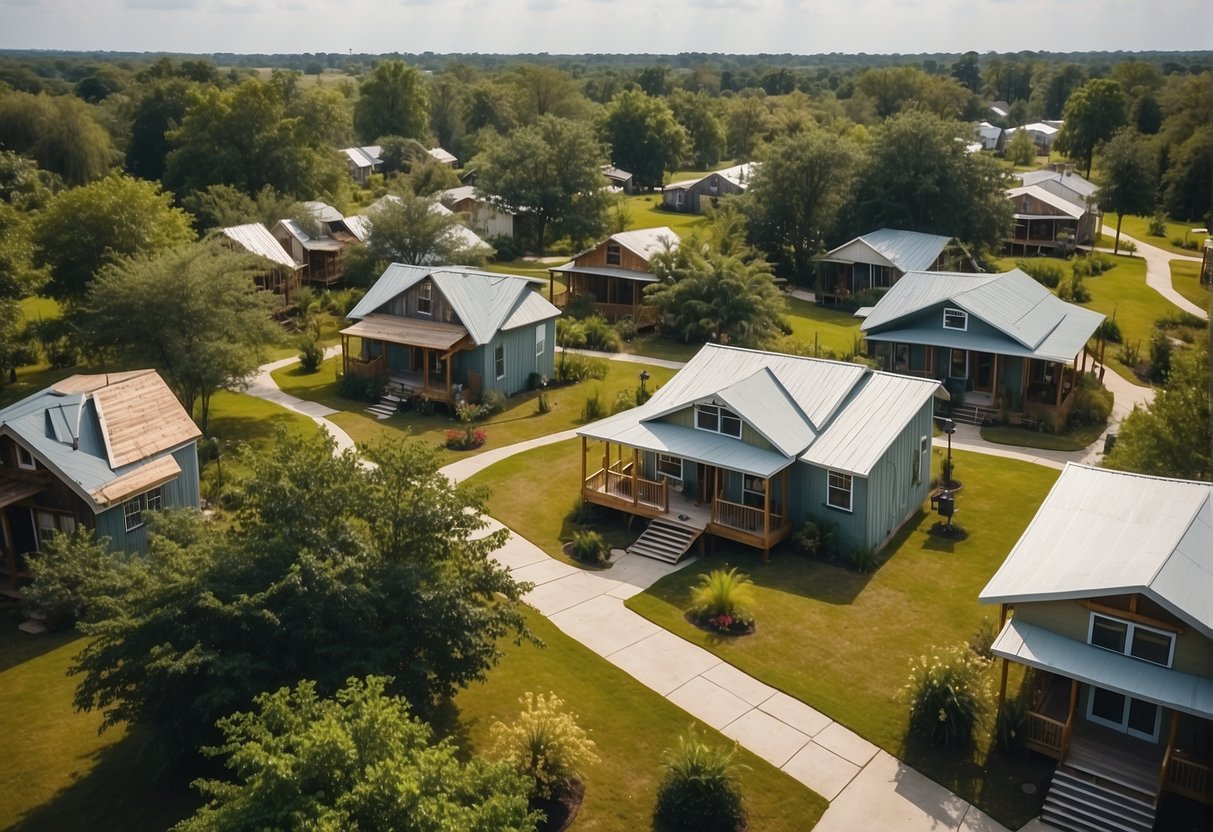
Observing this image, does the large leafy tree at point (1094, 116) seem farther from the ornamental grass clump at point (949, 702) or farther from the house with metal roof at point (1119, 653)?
the ornamental grass clump at point (949, 702)

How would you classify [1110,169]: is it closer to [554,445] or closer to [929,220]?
[929,220]

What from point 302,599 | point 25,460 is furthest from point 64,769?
point 25,460

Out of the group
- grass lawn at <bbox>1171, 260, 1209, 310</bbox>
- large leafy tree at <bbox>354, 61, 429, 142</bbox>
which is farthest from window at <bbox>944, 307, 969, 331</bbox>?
large leafy tree at <bbox>354, 61, 429, 142</bbox>

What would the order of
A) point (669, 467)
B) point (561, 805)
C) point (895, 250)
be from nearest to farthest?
point (561, 805), point (669, 467), point (895, 250)

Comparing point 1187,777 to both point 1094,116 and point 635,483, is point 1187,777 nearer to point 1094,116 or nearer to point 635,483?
point 635,483

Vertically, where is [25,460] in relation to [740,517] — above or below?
above

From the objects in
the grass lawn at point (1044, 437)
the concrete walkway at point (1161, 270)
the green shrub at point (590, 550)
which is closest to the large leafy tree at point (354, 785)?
the green shrub at point (590, 550)

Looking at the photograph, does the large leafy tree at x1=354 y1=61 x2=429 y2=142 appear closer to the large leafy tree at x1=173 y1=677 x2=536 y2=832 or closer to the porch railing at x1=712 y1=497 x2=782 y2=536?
the porch railing at x1=712 y1=497 x2=782 y2=536
